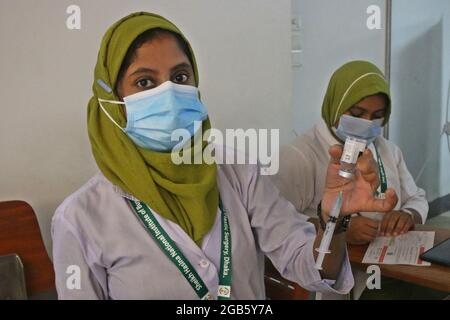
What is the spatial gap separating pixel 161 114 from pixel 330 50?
2.23ft

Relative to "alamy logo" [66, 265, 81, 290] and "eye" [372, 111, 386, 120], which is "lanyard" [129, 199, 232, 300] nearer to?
"alamy logo" [66, 265, 81, 290]

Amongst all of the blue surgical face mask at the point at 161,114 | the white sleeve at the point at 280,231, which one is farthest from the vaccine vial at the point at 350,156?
the blue surgical face mask at the point at 161,114

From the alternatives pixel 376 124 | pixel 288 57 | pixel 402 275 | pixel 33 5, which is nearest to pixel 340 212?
pixel 402 275

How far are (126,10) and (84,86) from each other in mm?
211

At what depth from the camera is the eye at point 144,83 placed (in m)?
0.85

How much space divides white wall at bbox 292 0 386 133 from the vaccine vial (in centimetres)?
60

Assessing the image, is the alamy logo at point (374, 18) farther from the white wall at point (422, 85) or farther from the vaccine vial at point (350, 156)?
the vaccine vial at point (350, 156)

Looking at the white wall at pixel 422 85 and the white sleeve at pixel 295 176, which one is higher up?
the white wall at pixel 422 85

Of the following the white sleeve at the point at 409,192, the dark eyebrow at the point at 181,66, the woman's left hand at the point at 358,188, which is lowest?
the white sleeve at the point at 409,192

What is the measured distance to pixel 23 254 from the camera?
0.96 meters

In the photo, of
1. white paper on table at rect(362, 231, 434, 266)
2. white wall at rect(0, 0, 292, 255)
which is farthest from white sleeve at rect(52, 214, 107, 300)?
white paper on table at rect(362, 231, 434, 266)

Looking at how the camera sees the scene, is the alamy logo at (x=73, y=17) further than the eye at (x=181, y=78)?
Yes

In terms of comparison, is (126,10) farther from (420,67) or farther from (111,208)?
(420,67)

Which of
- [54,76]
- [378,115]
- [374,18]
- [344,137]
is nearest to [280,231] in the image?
[344,137]
